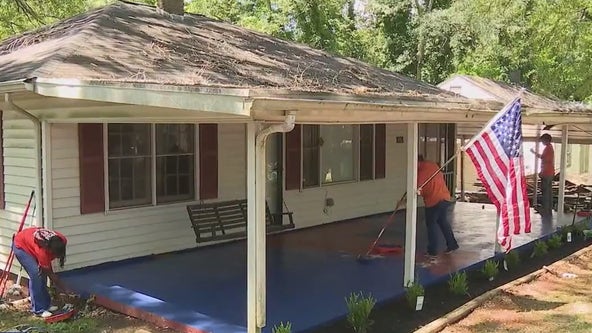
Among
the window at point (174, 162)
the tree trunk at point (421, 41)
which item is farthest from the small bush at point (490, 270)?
the tree trunk at point (421, 41)

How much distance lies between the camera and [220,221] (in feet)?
28.4

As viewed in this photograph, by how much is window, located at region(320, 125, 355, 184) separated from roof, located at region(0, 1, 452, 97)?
1.35 m

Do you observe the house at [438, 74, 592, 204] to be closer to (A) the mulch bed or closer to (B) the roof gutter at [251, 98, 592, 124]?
(B) the roof gutter at [251, 98, 592, 124]

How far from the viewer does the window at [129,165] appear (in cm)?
794

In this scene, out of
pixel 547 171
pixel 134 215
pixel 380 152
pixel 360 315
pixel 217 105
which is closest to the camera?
pixel 217 105

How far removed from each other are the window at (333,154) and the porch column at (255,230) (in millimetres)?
5298

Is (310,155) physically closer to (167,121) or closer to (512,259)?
(512,259)

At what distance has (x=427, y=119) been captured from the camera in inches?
265

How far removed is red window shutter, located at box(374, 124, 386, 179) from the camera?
12.4 m

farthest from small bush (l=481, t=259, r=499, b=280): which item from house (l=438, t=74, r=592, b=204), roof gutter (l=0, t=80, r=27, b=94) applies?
roof gutter (l=0, t=80, r=27, b=94)

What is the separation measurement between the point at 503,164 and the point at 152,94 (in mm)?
3833

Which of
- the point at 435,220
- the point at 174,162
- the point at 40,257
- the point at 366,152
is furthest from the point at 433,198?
the point at 40,257

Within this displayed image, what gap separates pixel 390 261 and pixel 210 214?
8.76 feet

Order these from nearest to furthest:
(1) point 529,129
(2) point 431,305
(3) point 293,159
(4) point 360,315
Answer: (4) point 360,315, (2) point 431,305, (3) point 293,159, (1) point 529,129
